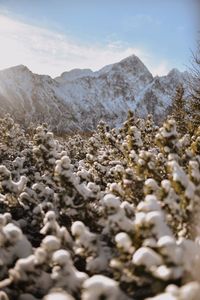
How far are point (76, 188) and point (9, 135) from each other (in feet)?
40.1

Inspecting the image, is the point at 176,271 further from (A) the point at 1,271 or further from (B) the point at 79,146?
(B) the point at 79,146

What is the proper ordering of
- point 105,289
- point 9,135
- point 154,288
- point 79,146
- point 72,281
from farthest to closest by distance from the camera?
1. point 79,146
2. point 9,135
3. point 72,281
4. point 154,288
5. point 105,289

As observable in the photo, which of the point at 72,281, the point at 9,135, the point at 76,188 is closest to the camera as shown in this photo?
the point at 72,281

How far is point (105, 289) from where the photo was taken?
144 inches

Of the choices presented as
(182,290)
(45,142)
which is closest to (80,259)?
(182,290)

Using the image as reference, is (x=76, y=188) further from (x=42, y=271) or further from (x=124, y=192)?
(x=42, y=271)

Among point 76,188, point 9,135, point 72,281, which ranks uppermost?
point 9,135

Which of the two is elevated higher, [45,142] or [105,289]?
[45,142]

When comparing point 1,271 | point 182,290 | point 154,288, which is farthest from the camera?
point 1,271

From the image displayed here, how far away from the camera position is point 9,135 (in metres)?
18.5

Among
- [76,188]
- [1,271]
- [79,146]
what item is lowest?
[1,271]

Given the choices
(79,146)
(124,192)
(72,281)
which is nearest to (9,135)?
(79,146)

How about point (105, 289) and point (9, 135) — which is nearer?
point (105, 289)

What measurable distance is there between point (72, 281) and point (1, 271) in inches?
48.0
